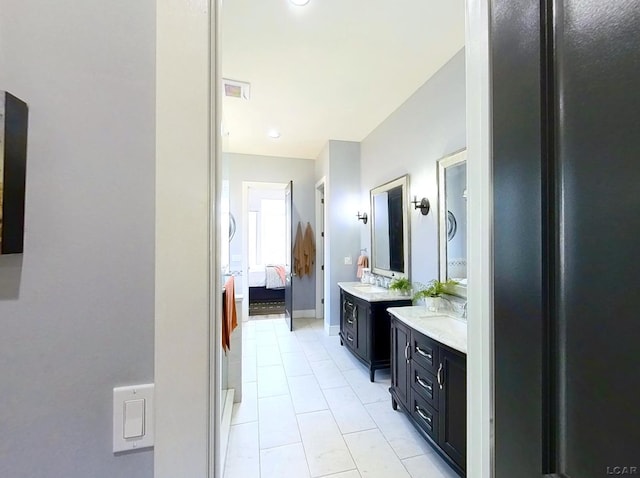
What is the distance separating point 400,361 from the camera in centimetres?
225

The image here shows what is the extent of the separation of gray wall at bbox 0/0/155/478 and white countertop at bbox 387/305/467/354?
5.07 ft

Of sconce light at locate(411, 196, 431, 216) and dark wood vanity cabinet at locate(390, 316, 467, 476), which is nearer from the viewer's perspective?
dark wood vanity cabinet at locate(390, 316, 467, 476)

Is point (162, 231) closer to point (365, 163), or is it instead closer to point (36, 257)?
point (36, 257)

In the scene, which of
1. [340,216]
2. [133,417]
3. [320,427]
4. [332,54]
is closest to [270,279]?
[340,216]

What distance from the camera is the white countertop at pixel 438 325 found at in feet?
5.36

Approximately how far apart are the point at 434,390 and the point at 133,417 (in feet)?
5.70

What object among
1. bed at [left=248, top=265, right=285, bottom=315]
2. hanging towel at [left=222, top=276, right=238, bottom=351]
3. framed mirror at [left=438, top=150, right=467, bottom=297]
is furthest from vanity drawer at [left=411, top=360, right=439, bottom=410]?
bed at [left=248, top=265, right=285, bottom=315]

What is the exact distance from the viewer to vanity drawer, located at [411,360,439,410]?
1782 millimetres

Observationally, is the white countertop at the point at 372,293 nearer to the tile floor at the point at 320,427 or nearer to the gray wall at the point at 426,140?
the gray wall at the point at 426,140

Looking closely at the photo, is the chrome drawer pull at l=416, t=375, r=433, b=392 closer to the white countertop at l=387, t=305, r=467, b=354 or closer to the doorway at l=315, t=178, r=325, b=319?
the white countertop at l=387, t=305, r=467, b=354

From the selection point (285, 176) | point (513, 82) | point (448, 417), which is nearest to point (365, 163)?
point (285, 176)

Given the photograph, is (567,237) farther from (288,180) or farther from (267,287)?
(267,287)

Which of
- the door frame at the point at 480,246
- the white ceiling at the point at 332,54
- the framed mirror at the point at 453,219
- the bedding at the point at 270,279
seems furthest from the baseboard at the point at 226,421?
the bedding at the point at 270,279

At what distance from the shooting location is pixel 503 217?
622 millimetres
